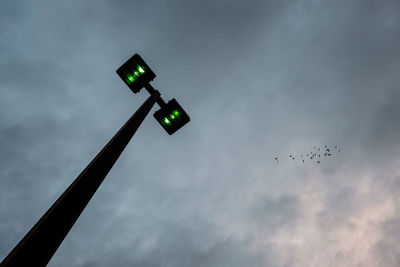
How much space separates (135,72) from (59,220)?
3.93 m

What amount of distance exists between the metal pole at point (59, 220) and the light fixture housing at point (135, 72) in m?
2.60

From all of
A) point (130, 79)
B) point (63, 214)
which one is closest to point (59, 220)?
point (63, 214)

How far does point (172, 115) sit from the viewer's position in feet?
20.1

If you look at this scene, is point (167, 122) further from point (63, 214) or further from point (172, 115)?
point (63, 214)

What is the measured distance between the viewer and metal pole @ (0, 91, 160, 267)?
2.07 meters

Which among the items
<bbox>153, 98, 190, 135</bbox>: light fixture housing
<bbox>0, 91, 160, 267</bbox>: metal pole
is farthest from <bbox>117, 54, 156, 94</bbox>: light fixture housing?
<bbox>0, 91, 160, 267</bbox>: metal pole

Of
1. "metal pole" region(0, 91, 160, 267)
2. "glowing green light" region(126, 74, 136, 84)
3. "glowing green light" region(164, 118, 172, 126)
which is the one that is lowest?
"metal pole" region(0, 91, 160, 267)

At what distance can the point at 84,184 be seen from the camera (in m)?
2.78

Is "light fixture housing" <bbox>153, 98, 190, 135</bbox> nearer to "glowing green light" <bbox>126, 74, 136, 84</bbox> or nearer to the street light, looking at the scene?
the street light

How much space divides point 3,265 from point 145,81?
4459 millimetres

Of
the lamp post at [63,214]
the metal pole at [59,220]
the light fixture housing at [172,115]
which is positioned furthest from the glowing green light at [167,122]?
the metal pole at [59,220]

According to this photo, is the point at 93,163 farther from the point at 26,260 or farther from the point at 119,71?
the point at 119,71

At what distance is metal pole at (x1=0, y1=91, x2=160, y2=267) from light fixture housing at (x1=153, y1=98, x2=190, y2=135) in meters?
2.70

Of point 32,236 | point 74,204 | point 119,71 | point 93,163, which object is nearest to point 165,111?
point 119,71
